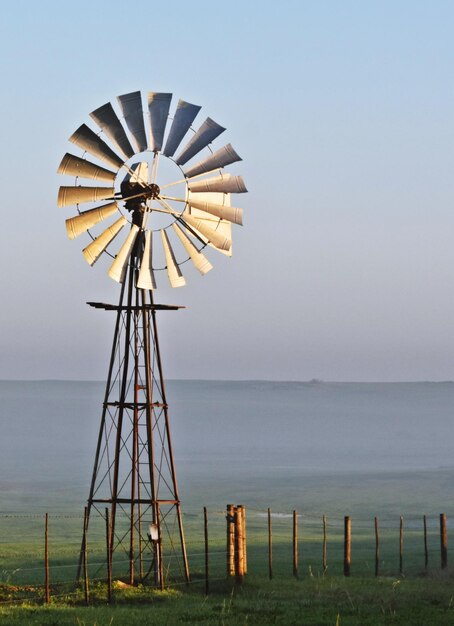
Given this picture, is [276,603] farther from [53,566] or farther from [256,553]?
[256,553]

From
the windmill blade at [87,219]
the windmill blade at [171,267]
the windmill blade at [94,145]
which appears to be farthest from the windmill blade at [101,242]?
the windmill blade at [94,145]

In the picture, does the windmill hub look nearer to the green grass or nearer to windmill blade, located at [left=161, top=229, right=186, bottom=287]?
windmill blade, located at [left=161, top=229, right=186, bottom=287]

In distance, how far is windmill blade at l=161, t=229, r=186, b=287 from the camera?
34.9 m

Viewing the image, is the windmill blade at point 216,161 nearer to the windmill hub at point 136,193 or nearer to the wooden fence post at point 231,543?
the windmill hub at point 136,193

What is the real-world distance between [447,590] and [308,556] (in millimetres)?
11710

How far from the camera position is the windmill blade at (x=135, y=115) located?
1330 inches

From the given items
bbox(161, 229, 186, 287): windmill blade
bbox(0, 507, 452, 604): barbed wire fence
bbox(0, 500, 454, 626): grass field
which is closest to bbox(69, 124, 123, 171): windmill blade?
bbox(161, 229, 186, 287): windmill blade

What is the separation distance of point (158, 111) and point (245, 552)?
12130 millimetres

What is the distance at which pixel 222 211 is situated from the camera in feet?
117

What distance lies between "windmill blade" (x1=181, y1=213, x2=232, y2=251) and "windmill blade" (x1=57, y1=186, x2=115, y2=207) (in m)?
2.49

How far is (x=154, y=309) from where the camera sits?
35469 millimetres

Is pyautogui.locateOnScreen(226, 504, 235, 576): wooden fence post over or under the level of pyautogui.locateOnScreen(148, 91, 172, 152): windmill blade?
under

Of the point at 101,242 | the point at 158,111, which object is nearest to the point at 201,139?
the point at 158,111

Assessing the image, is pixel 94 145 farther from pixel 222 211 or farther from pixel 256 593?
pixel 256 593
